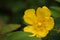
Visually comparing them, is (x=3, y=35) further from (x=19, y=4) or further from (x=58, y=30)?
(x=19, y=4)

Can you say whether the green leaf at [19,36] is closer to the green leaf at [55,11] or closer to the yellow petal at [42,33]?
the yellow petal at [42,33]

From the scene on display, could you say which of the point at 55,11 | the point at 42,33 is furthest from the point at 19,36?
the point at 55,11

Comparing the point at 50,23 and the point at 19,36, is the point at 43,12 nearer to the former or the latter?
the point at 50,23

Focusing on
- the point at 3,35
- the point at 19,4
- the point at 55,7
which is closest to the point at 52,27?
the point at 55,7

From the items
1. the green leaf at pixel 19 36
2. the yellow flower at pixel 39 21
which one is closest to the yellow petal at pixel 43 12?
the yellow flower at pixel 39 21

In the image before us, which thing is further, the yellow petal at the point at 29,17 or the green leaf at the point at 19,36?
the yellow petal at the point at 29,17

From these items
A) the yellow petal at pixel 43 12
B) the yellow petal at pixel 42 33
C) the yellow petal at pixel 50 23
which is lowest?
the yellow petal at pixel 42 33

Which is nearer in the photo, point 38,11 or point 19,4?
point 38,11
